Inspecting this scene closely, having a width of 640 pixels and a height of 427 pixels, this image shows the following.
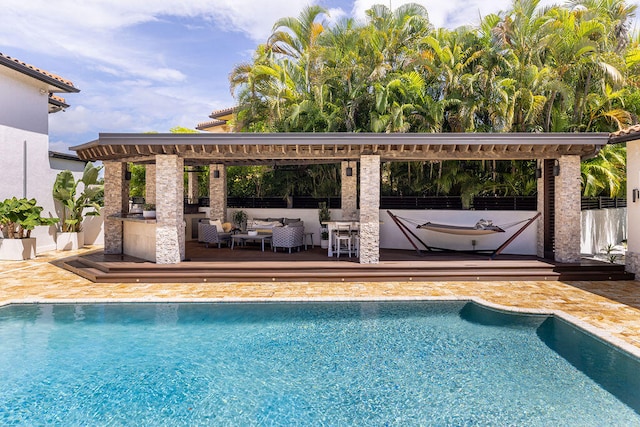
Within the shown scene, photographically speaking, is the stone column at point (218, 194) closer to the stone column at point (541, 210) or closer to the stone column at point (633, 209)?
the stone column at point (541, 210)

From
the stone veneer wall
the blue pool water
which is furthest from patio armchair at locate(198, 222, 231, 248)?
the stone veneer wall

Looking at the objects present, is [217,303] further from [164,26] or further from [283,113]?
[164,26]

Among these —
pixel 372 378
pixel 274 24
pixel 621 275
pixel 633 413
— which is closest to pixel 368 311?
pixel 372 378

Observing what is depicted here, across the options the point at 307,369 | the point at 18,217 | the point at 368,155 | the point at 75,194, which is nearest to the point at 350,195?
the point at 368,155

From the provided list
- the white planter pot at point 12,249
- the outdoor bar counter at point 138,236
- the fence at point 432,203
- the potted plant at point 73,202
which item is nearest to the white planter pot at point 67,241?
the potted plant at point 73,202

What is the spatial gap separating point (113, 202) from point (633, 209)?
15.1m

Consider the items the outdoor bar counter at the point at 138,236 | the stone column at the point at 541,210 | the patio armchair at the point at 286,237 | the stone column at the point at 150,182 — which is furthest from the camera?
the stone column at the point at 150,182

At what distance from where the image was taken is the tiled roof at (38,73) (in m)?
13.7

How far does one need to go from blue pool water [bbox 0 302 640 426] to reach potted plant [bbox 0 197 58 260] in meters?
6.84

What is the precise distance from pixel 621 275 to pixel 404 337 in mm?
7395

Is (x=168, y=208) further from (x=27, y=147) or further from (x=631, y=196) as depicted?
(x=631, y=196)

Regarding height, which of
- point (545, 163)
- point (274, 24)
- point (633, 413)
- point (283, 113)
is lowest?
point (633, 413)

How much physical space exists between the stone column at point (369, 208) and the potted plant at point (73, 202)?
1227cm

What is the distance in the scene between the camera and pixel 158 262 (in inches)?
432
